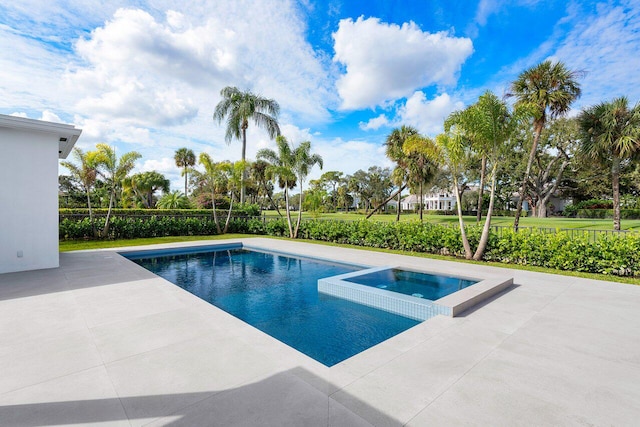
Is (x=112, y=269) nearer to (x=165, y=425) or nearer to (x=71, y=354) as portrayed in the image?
(x=71, y=354)

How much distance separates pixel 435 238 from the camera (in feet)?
32.8

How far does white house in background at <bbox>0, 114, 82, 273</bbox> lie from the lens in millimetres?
6672

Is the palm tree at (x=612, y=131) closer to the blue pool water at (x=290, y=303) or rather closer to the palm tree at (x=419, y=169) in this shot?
the palm tree at (x=419, y=169)

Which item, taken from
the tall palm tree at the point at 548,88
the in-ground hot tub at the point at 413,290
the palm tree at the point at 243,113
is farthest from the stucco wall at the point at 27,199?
the tall palm tree at the point at 548,88

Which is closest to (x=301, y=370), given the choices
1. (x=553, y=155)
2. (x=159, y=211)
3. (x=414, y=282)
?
(x=414, y=282)

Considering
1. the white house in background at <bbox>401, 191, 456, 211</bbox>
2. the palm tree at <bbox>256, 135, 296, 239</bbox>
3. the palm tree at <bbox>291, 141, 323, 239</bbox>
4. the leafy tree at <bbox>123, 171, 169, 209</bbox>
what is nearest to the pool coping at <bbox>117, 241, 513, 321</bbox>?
the palm tree at <bbox>291, 141, 323, 239</bbox>

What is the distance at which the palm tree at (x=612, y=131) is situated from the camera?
37.6 ft

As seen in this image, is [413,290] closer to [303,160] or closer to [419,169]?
[303,160]

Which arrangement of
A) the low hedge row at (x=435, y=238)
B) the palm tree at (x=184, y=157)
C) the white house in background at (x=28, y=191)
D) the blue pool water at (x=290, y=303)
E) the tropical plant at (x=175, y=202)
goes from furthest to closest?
1. the palm tree at (x=184, y=157)
2. the tropical plant at (x=175, y=202)
3. the low hedge row at (x=435, y=238)
4. the white house in background at (x=28, y=191)
5. the blue pool water at (x=290, y=303)

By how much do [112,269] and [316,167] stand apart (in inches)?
407

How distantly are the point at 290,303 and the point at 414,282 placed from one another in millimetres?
2966

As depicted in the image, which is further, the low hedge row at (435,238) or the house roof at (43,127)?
the low hedge row at (435,238)

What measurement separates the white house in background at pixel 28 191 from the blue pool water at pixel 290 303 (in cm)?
267

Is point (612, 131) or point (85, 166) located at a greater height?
point (612, 131)
